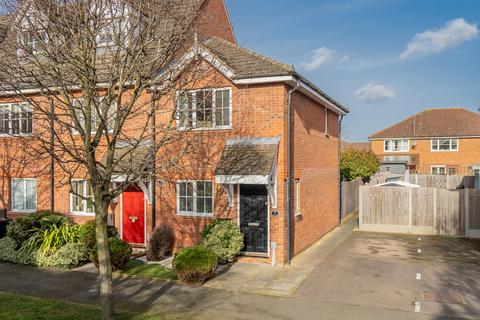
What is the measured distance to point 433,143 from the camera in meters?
45.1

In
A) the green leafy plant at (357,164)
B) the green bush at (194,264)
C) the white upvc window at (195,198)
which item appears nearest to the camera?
the green bush at (194,264)

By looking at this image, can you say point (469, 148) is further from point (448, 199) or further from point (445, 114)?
point (448, 199)

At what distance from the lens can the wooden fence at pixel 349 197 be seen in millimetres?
22311

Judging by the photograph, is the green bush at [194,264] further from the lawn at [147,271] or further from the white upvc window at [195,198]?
the white upvc window at [195,198]

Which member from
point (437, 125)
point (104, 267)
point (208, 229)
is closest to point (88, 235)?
point (208, 229)

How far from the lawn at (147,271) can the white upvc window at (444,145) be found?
40.9 m

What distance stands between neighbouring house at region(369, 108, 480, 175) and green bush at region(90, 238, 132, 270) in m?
34.6

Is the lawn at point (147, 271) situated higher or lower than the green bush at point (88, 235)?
lower

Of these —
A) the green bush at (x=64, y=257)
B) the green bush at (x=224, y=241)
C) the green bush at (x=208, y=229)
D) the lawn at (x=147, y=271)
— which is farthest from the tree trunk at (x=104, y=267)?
the green bush at (x=64, y=257)

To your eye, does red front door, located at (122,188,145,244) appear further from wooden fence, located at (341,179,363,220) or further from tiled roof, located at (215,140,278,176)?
wooden fence, located at (341,179,363,220)

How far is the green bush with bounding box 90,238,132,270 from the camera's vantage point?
11.7 meters

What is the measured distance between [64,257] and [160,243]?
2.87m

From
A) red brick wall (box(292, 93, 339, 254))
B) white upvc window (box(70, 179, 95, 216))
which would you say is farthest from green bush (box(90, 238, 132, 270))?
red brick wall (box(292, 93, 339, 254))

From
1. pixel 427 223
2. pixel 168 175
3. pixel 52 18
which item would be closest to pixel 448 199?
pixel 427 223
